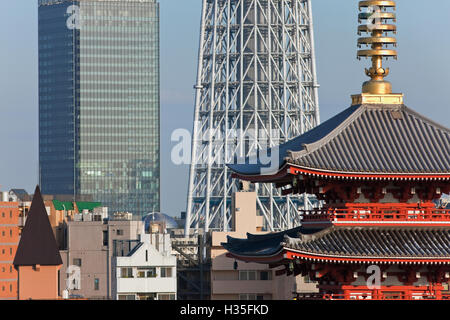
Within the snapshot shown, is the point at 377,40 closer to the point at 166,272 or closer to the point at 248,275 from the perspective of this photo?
the point at 248,275

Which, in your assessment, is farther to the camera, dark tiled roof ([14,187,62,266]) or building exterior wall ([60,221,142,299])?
building exterior wall ([60,221,142,299])

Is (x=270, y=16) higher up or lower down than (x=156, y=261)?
higher up

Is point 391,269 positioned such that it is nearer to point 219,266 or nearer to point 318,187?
point 318,187

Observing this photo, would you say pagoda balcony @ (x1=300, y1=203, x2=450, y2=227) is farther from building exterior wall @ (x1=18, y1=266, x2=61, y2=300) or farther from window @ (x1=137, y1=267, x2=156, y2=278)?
building exterior wall @ (x1=18, y1=266, x2=61, y2=300)

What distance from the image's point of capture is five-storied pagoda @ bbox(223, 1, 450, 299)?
6266 centimetres

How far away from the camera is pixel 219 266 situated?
11019 cm

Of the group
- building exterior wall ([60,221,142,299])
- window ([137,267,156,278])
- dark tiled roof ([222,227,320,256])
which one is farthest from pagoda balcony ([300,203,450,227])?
building exterior wall ([60,221,142,299])

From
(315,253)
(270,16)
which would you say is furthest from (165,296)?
(270,16)

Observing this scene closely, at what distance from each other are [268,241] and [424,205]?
8.65 metres

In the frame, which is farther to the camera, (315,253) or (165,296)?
(165,296)

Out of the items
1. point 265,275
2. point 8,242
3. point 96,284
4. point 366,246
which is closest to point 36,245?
point 8,242

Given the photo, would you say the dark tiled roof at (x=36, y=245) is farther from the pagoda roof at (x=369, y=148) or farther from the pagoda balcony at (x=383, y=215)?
the pagoda balcony at (x=383, y=215)

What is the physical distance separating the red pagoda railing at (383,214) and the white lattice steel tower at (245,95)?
128697 mm
